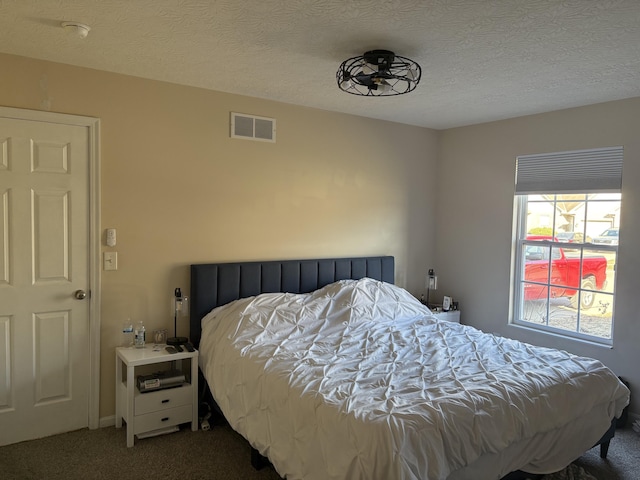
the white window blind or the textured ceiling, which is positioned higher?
the textured ceiling

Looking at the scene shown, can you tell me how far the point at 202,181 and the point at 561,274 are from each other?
3149mm

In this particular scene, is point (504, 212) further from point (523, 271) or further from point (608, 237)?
point (608, 237)

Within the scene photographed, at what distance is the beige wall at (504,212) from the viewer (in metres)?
3.50

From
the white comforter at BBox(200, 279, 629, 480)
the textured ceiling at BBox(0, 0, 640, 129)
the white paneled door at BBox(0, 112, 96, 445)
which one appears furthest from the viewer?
the white paneled door at BBox(0, 112, 96, 445)

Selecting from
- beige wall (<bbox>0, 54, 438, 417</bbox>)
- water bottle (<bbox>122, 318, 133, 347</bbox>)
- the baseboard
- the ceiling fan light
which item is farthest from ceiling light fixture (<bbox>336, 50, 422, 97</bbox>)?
the baseboard

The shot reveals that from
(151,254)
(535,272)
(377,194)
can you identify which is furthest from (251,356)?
(535,272)

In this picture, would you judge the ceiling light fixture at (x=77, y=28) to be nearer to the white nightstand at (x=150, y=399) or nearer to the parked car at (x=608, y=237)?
the white nightstand at (x=150, y=399)

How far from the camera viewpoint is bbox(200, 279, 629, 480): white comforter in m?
1.93

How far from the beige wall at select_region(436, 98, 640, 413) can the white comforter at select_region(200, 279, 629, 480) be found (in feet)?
3.43

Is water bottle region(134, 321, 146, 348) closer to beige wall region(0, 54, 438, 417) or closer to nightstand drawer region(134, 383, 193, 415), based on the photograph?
beige wall region(0, 54, 438, 417)

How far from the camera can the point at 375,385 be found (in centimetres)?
235

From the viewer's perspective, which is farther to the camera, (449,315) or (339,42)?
(449,315)

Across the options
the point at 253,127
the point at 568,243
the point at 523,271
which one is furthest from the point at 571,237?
the point at 253,127

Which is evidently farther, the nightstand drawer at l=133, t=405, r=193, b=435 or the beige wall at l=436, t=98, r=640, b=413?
the beige wall at l=436, t=98, r=640, b=413
